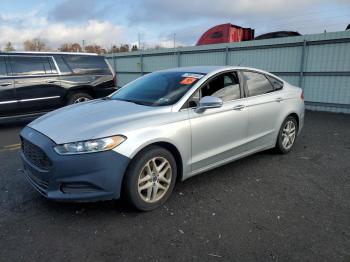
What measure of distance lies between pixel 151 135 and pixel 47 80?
569cm

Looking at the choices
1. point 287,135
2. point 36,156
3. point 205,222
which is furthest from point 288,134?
point 36,156

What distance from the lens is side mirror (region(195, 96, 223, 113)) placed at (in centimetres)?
368

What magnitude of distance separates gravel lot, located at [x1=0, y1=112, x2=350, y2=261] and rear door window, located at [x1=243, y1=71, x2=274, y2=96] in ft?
3.95

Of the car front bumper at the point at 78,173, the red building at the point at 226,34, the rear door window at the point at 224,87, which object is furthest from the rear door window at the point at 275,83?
the red building at the point at 226,34

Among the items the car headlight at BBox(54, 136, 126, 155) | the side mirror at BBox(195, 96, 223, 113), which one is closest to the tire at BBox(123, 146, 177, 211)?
the car headlight at BBox(54, 136, 126, 155)

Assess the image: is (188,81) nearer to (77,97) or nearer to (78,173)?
(78,173)

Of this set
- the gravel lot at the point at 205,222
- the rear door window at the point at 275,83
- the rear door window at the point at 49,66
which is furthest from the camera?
the rear door window at the point at 49,66

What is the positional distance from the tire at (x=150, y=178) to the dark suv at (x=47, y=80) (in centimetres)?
560

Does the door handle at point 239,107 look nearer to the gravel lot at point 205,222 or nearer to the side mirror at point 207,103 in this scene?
the side mirror at point 207,103

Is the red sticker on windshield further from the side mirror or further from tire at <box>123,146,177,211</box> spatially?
tire at <box>123,146,177,211</box>

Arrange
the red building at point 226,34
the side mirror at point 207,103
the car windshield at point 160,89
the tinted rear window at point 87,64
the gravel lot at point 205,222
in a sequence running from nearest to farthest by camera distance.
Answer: the gravel lot at point 205,222 < the side mirror at point 207,103 < the car windshield at point 160,89 < the tinted rear window at point 87,64 < the red building at point 226,34

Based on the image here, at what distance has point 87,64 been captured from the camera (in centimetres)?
869

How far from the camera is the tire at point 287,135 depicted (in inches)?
205

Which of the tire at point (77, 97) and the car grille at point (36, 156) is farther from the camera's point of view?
the tire at point (77, 97)
